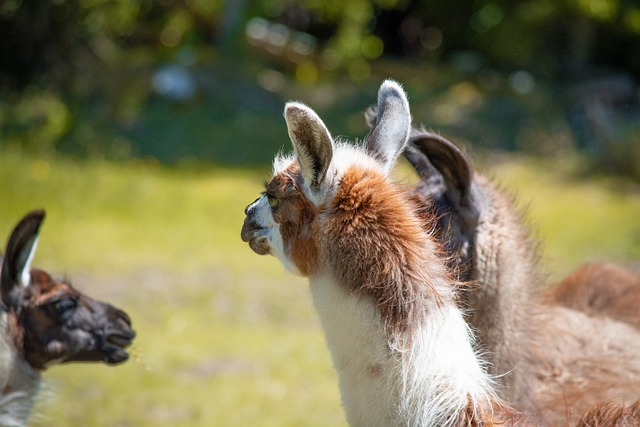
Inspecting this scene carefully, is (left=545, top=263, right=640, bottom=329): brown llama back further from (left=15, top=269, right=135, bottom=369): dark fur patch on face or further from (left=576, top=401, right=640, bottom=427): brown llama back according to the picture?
(left=15, top=269, right=135, bottom=369): dark fur patch on face

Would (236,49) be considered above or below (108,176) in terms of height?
above

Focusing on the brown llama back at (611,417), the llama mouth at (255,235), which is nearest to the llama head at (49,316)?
the llama mouth at (255,235)

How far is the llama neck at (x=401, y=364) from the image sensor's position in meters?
2.76

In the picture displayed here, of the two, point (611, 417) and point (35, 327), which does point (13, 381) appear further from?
point (611, 417)

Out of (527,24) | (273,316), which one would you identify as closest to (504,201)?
(273,316)

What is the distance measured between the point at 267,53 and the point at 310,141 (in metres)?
15.0

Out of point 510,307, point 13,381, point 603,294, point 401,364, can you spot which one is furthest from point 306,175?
point 603,294

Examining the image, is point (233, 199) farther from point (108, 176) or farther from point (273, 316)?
point (273, 316)

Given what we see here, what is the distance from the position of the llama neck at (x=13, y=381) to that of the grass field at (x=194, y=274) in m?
0.13

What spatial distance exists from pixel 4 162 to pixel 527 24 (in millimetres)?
11090

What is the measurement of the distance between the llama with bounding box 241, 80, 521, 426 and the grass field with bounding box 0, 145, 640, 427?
6.43 feet

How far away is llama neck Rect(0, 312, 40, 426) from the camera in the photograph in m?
4.04

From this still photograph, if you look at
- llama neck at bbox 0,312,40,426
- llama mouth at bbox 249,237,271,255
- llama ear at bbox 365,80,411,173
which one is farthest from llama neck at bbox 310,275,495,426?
llama neck at bbox 0,312,40,426

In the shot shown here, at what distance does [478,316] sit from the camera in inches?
156
